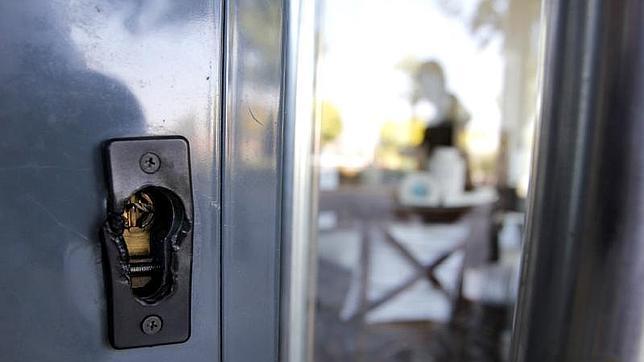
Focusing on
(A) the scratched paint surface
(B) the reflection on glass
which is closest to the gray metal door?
(A) the scratched paint surface

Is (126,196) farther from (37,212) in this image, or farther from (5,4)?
(5,4)

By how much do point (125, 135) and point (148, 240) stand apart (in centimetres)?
12

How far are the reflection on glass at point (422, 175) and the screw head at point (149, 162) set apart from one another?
99.1 inches

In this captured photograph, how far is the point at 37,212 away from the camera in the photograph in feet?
2.08

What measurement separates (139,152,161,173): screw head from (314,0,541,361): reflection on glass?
99.1 inches

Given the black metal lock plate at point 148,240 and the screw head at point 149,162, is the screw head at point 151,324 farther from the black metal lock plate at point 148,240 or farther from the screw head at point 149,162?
the screw head at point 149,162

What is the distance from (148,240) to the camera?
0.69 meters

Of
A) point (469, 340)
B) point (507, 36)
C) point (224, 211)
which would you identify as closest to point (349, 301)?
point (469, 340)

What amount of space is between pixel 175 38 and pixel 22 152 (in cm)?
19

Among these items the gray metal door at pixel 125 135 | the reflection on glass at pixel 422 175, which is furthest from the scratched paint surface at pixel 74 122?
the reflection on glass at pixel 422 175

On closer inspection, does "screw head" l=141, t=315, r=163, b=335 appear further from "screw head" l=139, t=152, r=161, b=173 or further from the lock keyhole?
"screw head" l=139, t=152, r=161, b=173

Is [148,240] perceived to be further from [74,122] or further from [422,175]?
[422,175]

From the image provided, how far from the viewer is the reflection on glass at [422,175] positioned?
3.67 meters

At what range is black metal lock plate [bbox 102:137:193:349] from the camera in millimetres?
652
